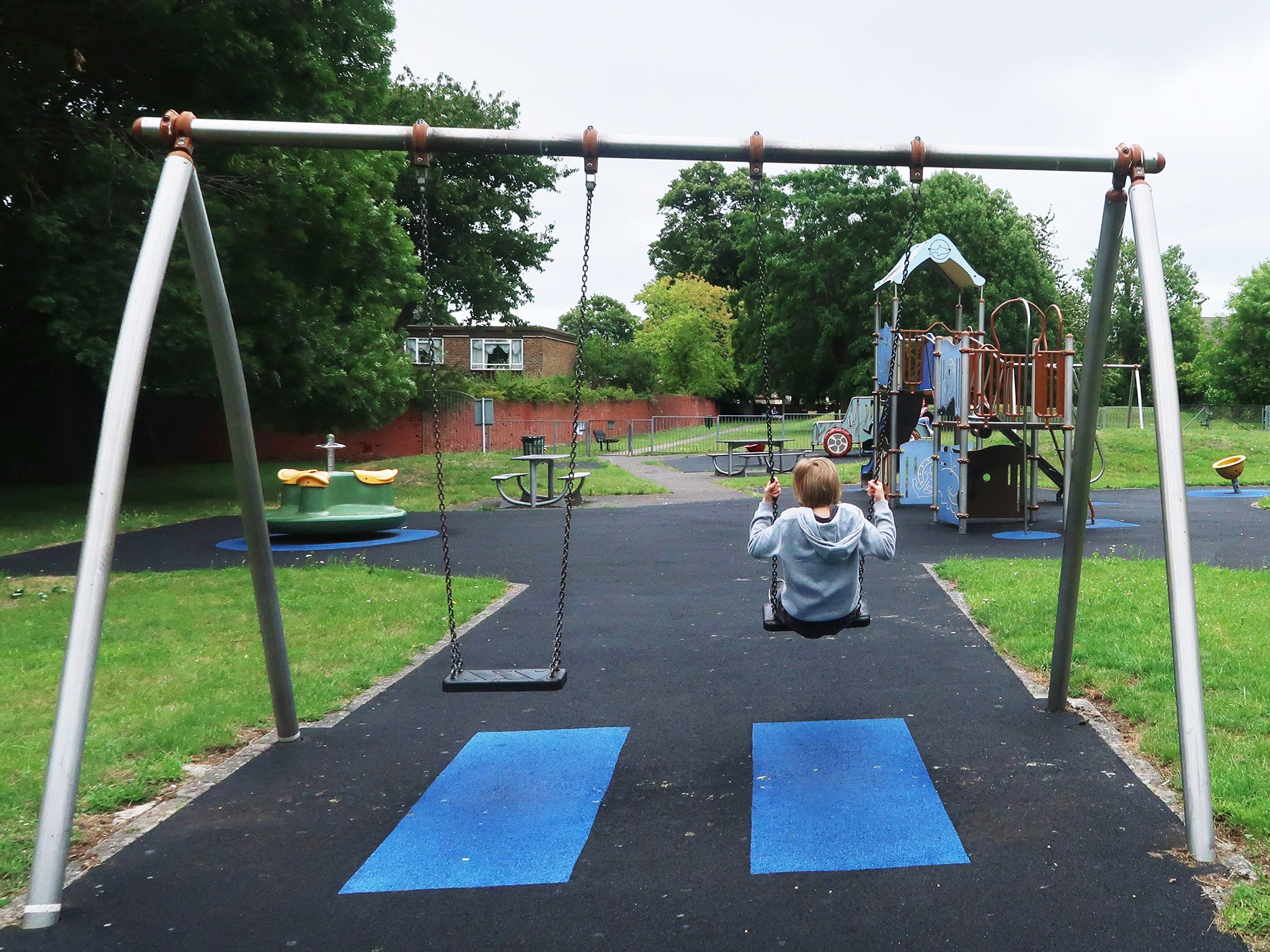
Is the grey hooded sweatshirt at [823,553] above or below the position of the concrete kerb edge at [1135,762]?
above

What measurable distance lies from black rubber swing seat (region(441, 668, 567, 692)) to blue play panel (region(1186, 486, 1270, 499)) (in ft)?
45.9

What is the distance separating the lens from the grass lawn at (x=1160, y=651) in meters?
3.66

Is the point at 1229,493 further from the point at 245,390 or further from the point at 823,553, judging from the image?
the point at 245,390

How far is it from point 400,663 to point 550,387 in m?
32.8

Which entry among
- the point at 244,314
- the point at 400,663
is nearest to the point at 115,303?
the point at 244,314

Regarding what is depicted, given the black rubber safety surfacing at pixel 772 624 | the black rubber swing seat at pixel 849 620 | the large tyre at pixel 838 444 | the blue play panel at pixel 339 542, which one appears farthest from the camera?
the large tyre at pixel 838 444

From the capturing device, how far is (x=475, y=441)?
33125 mm

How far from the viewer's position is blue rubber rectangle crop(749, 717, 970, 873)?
11.2 feet

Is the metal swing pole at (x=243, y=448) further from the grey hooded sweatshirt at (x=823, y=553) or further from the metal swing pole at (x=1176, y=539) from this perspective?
the metal swing pole at (x=1176, y=539)

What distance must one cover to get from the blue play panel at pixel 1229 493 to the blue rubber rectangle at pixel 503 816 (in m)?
13.9

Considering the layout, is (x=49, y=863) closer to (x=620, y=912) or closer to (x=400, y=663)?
(x=620, y=912)

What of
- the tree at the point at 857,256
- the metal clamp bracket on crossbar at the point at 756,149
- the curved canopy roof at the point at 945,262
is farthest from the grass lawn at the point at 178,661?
the tree at the point at 857,256

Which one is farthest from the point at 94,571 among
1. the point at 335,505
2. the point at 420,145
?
the point at 335,505

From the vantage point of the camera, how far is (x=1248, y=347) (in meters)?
53.7
